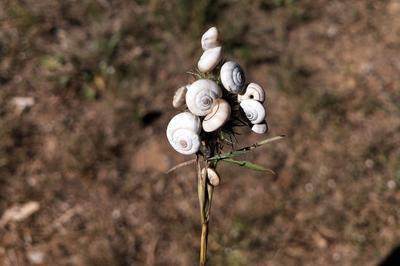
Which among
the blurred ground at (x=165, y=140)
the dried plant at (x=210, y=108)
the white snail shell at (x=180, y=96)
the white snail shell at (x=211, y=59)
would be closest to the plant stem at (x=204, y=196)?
the dried plant at (x=210, y=108)

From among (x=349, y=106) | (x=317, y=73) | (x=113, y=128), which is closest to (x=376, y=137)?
(x=349, y=106)

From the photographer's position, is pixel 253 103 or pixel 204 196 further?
pixel 204 196

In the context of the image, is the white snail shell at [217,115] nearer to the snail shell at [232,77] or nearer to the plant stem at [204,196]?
the snail shell at [232,77]

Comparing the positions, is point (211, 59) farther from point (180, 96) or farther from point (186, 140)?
point (186, 140)

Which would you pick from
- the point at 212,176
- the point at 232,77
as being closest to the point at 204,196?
the point at 212,176

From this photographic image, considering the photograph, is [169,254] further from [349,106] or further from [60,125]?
[349,106]

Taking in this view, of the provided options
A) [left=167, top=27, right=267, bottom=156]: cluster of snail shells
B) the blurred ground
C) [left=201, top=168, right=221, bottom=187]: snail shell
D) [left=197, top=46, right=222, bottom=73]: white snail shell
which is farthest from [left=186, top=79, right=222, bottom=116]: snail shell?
the blurred ground
